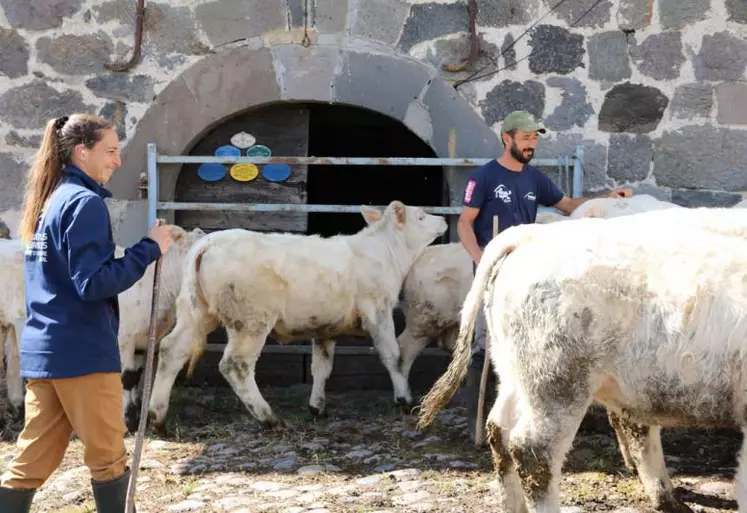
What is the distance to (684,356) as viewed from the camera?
Result: 375 cm

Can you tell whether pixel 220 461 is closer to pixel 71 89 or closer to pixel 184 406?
pixel 184 406

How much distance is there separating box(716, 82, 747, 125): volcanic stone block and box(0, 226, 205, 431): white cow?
4.18 metres

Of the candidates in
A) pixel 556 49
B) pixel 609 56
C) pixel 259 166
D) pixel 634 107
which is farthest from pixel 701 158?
pixel 259 166

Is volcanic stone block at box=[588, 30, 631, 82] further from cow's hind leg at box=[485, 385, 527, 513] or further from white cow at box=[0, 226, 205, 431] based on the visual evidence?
cow's hind leg at box=[485, 385, 527, 513]

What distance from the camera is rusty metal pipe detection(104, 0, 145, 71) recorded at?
25.2 ft

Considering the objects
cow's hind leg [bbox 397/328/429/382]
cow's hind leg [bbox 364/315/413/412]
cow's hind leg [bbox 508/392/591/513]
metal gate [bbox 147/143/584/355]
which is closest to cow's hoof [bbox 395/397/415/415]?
cow's hind leg [bbox 364/315/413/412]

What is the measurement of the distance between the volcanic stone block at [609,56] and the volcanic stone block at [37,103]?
396 cm

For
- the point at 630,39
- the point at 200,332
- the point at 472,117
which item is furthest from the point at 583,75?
the point at 200,332

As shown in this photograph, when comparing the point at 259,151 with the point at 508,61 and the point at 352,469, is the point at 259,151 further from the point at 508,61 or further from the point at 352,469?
the point at 352,469

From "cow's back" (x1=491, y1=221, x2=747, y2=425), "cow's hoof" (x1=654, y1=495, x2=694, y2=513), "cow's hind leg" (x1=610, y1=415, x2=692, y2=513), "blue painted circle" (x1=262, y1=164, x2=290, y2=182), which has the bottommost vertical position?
"cow's hoof" (x1=654, y1=495, x2=694, y2=513)

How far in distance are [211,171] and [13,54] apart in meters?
1.80

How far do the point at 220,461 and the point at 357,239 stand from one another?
236 centimetres

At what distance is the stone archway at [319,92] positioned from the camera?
7.66 m

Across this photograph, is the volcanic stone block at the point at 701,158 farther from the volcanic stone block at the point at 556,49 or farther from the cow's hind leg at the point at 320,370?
the cow's hind leg at the point at 320,370
